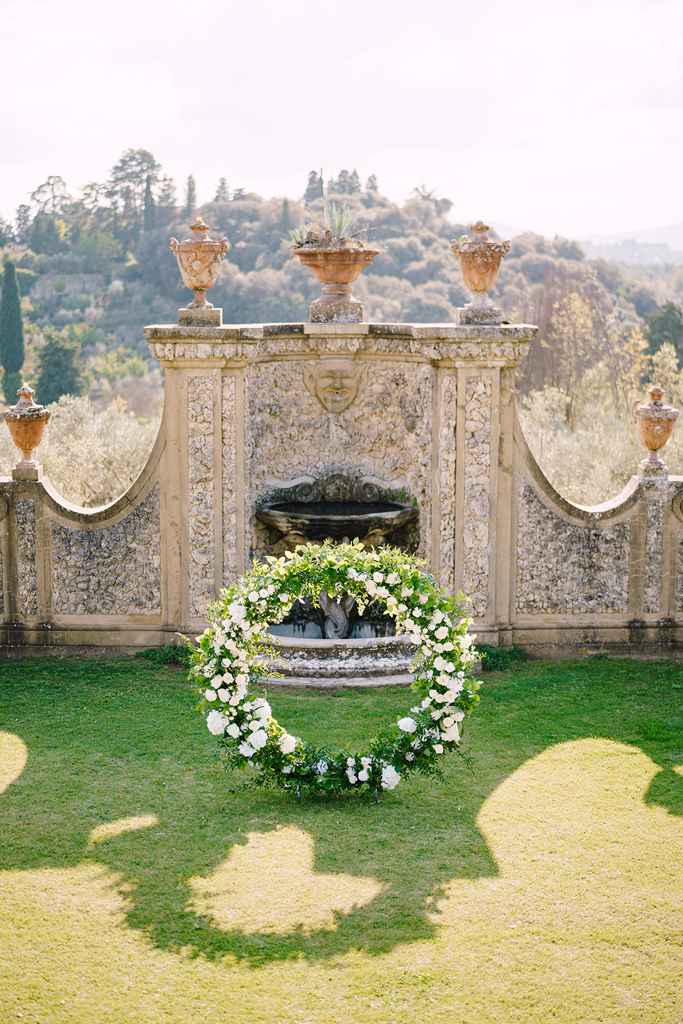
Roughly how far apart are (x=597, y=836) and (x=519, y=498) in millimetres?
4331

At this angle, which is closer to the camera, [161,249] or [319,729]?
[319,729]

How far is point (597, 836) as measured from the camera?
782 cm

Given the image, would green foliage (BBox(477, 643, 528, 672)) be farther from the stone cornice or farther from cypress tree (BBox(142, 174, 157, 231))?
cypress tree (BBox(142, 174, 157, 231))

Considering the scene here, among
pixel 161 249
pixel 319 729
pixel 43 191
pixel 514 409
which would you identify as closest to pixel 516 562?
pixel 514 409

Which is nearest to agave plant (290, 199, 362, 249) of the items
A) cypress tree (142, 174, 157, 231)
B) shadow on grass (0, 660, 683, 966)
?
shadow on grass (0, 660, 683, 966)

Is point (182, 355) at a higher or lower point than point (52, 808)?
higher

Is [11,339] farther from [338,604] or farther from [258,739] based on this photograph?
[258,739]

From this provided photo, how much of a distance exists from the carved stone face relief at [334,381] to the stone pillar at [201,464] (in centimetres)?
123

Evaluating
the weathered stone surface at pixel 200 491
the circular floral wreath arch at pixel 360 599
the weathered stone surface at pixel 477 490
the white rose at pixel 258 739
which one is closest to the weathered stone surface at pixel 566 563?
the weathered stone surface at pixel 477 490

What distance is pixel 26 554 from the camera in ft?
37.9

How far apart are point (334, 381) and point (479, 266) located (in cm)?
194

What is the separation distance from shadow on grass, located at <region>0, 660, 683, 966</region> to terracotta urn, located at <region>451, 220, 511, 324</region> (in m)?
3.21

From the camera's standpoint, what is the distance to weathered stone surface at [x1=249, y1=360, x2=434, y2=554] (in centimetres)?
1232

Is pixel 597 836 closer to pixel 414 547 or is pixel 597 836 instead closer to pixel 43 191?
pixel 414 547
